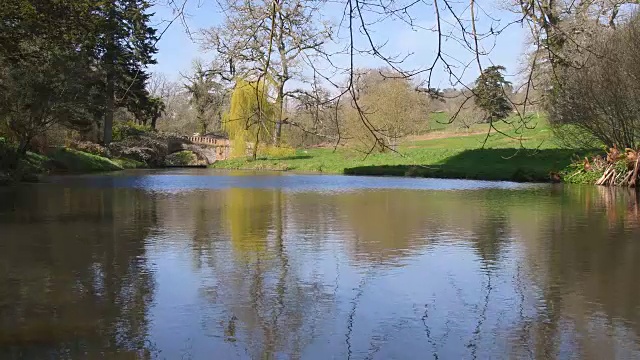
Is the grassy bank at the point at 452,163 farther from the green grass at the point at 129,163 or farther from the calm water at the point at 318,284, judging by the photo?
the calm water at the point at 318,284

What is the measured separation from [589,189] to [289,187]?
956cm

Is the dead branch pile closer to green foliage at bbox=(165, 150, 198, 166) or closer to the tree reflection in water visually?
the tree reflection in water

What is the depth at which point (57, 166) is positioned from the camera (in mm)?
31297

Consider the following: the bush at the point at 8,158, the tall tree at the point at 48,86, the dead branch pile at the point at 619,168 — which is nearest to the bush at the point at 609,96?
the dead branch pile at the point at 619,168

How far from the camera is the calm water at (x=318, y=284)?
5.04m

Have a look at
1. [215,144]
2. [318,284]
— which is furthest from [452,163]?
[318,284]

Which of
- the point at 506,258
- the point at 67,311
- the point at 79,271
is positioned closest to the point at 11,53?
the point at 79,271

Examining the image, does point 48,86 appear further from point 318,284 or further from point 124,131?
Answer: point 124,131

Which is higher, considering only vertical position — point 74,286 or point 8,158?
point 8,158

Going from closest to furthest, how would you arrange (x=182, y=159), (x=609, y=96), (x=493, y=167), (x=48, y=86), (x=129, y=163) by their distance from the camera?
(x=609, y=96), (x=48, y=86), (x=493, y=167), (x=129, y=163), (x=182, y=159)

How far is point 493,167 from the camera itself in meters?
29.2

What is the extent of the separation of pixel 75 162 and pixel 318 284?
1107 inches

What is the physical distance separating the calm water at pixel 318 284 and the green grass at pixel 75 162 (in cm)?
1885

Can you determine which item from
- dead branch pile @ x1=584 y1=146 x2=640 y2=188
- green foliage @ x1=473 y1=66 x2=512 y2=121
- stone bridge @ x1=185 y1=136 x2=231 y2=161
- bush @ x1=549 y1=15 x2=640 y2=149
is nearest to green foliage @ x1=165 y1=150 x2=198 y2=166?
stone bridge @ x1=185 y1=136 x2=231 y2=161
